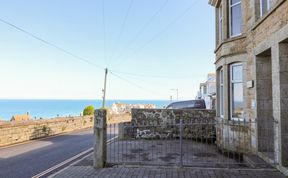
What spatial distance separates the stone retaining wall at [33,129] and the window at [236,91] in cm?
1117

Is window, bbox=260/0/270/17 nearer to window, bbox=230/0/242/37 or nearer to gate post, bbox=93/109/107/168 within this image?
window, bbox=230/0/242/37

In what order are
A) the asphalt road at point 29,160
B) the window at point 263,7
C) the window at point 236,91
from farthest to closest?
the window at point 236,91, the window at point 263,7, the asphalt road at point 29,160

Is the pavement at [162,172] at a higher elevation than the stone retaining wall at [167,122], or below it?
below

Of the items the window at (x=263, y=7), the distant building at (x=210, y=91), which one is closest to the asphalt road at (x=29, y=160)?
the window at (x=263, y=7)

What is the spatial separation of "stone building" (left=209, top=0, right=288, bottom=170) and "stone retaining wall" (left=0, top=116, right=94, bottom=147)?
425 inches

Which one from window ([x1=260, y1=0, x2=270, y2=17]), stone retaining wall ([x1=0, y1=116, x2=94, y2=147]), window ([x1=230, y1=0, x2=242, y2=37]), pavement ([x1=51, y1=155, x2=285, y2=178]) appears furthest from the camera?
stone retaining wall ([x1=0, y1=116, x2=94, y2=147])

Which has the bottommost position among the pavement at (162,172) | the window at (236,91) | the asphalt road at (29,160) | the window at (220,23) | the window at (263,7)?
the asphalt road at (29,160)

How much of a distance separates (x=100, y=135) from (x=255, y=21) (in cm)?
634

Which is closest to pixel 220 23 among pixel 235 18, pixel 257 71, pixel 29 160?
pixel 235 18

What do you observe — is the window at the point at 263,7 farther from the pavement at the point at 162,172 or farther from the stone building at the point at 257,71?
the pavement at the point at 162,172

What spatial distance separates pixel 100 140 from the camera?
738 centimetres

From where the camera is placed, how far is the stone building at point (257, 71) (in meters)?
6.46

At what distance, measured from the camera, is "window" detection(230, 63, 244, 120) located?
9.88 metres

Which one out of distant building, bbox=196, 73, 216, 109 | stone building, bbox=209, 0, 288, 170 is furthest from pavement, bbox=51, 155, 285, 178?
distant building, bbox=196, 73, 216, 109
